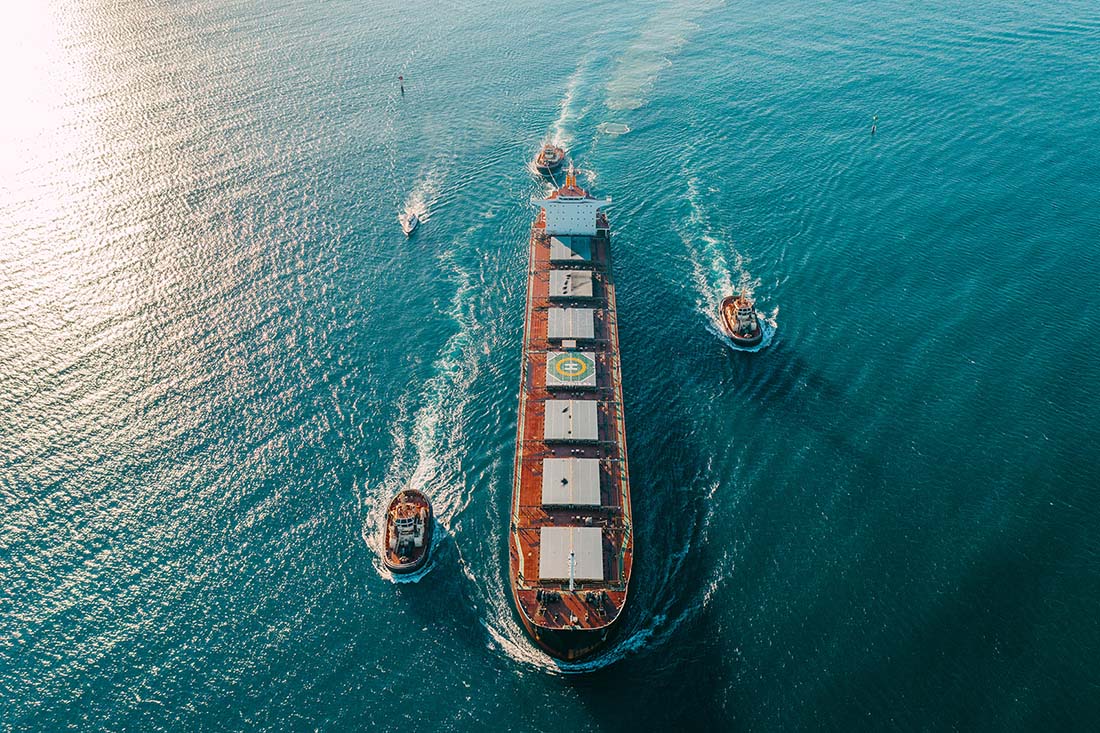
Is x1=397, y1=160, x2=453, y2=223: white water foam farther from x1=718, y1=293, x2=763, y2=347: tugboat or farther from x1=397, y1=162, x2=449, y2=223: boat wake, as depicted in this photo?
x1=718, y1=293, x2=763, y2=347: tugboat

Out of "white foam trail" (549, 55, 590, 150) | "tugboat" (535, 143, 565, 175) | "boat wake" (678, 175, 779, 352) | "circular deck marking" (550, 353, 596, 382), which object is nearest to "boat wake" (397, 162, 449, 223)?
"tugboat" (535, 143, 565, 175)

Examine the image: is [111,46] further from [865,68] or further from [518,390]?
[865,68]

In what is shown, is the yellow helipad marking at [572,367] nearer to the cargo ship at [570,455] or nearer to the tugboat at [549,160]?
the cargo ship at [570,455]

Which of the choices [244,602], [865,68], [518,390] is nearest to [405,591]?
[244,602]

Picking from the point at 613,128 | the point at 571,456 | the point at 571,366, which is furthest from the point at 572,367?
the point at 613,128

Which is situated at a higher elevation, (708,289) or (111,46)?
(111,46)
